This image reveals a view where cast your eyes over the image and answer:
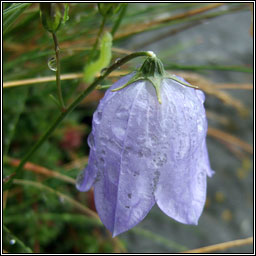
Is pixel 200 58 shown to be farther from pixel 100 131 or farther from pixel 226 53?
pixel 100 131

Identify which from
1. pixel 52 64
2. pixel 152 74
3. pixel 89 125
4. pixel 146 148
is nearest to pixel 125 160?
pixel 146 148

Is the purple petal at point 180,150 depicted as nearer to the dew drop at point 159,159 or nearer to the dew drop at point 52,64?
the dew drop at point 159,159

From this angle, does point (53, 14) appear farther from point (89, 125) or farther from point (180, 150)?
point (89, 125)

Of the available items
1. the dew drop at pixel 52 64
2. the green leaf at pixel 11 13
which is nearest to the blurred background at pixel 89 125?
the dew drop at pixel 52 64

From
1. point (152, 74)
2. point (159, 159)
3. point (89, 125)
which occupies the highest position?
point (152, 74)

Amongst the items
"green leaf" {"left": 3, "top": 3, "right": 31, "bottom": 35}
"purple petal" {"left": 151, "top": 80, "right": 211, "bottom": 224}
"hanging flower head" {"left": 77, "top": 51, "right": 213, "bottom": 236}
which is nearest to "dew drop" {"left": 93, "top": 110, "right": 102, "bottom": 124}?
"hanging flower head" {"left": 77, "top": 51, "right": 213, "bottom": 236}

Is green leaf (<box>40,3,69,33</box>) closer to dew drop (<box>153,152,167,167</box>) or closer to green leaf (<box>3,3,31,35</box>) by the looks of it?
green leaf (<box>3,3,31,35</box>)
